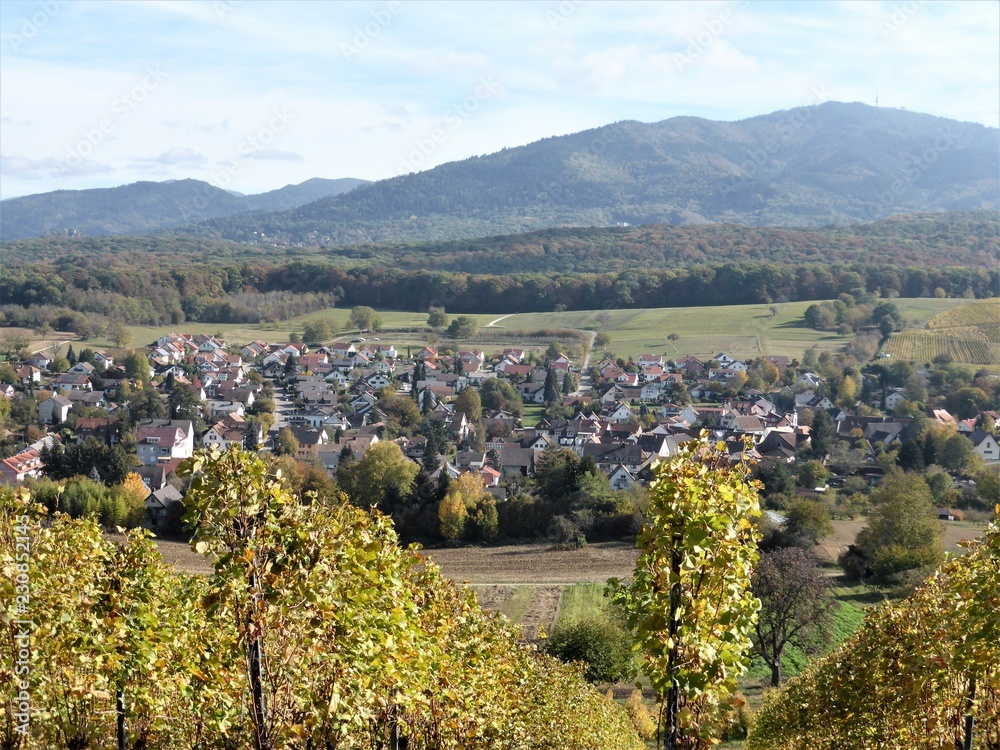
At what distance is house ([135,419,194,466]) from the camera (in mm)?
50406

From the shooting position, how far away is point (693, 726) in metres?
5.60

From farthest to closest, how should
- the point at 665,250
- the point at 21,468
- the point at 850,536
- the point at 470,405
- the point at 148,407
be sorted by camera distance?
the point at 665,250 → the point at 470,405 → the point at 148,407 → the point at 21,468 → the point at 850,536

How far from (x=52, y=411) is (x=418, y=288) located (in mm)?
55531

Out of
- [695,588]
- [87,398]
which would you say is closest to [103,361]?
[87,398]

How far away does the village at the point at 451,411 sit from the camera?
4859 cm

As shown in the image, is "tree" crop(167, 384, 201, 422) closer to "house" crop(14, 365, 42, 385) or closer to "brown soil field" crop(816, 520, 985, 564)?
"house" crop(14, 365, 42, 385)

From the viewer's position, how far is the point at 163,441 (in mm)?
51062

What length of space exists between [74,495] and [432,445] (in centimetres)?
1767

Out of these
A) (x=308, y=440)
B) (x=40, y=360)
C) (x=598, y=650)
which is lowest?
(x=598, y=650)

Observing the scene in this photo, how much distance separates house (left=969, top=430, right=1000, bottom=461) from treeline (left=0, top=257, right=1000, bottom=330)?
139 feet

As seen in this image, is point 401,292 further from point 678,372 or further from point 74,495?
point 74,495

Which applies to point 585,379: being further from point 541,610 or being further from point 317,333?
point 541,610


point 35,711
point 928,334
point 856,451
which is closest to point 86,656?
point 35,711

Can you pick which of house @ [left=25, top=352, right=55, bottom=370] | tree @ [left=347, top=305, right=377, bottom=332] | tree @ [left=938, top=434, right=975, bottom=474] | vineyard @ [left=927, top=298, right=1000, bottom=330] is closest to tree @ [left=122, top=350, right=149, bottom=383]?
house @ [left=25, top=352, right=55, bottom=370]
